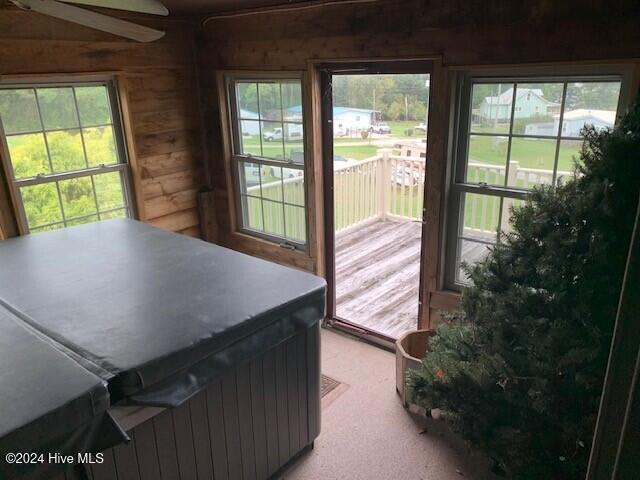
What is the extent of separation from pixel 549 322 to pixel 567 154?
1.05 metres

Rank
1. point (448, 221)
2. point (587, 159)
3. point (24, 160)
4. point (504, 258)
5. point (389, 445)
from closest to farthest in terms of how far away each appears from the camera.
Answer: point (587, 159)
point (504, 258)
point (389, 445)
point (448, 221)
point (24, 160)

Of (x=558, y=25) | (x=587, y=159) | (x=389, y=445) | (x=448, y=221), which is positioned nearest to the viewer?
(x=587, y=159)

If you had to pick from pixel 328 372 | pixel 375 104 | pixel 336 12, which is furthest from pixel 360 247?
pixel 336 12

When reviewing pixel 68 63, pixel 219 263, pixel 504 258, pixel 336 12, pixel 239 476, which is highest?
pixel 336 12

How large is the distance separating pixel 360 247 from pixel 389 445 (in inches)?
125

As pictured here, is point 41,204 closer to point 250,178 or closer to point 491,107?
point 250,178

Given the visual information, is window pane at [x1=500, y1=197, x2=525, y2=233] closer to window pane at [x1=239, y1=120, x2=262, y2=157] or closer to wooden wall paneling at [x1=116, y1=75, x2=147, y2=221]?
window pane at [x1=239, y1=120, x2=262, y2=157]

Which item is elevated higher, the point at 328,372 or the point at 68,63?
the point at 68,63

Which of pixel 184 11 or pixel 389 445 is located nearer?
pixel 389 445

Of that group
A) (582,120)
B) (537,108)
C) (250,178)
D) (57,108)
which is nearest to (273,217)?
(250,178)

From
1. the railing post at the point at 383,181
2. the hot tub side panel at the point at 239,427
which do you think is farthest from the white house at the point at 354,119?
the hot tub side panel at the point at 239,427

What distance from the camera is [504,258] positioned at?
2125 mm

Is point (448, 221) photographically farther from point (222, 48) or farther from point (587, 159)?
point (222, 48)

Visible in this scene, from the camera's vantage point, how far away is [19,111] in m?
3.20
